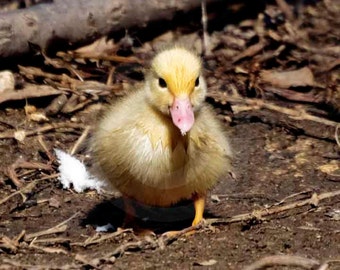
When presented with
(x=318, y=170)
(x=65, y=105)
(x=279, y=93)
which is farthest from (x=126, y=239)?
(x=279, y=93)

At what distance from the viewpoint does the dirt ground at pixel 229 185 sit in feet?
15.0

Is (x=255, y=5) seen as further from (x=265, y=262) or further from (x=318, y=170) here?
(x=265, y=262)

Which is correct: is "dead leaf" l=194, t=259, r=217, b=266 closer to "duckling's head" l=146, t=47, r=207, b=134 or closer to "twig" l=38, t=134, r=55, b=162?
"duckling's head" l=146, t=47, r=207, b=134

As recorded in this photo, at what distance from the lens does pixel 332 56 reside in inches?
301

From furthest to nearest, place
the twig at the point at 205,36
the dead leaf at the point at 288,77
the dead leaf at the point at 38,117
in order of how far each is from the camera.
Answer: the twig at the point at 205,36, the dead leaf at the point at 288,77, the dead leaf at the point at 38,117

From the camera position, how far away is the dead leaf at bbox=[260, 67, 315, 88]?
708 centimetres

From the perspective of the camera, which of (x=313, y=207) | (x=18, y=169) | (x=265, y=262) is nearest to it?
(x=265, y=262)

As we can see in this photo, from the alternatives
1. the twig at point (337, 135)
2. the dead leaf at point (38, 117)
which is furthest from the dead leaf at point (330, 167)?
the dead leaf at point (38, 117)

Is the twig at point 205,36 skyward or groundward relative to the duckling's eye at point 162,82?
groundward

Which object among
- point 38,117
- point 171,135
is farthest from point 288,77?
point 171,135

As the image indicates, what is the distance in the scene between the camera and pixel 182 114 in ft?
14.8

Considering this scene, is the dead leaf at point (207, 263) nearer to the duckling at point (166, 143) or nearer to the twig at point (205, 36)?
the duckling at point (166, 143)

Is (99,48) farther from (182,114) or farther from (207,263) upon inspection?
(207,263)

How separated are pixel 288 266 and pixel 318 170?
1.60 m
